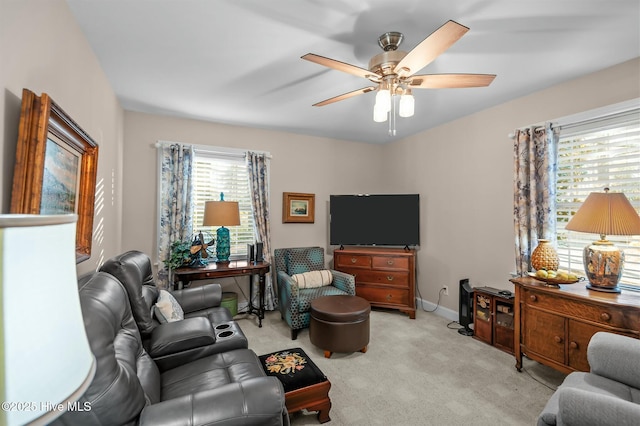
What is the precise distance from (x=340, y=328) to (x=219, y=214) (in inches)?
75.3

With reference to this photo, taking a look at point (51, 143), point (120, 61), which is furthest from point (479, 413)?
point (120, 61)

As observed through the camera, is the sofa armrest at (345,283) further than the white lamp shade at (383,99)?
Yes

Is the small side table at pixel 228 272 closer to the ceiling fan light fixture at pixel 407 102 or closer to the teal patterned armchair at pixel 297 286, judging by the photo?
the teal patterned armchair at pixel 297 286

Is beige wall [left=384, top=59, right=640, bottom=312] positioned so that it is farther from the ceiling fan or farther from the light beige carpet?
the ceiling fan

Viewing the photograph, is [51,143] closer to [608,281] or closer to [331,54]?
[331,54]

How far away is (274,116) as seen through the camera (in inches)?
147

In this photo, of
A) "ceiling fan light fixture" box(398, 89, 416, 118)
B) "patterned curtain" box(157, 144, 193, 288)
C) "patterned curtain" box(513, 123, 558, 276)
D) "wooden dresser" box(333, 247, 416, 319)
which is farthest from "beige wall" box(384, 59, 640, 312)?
"patterned curtain" box(157, 144, 193, 288)

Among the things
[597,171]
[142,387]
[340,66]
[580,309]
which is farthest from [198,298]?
[597,171]

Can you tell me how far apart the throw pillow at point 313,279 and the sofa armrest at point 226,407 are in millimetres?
2383

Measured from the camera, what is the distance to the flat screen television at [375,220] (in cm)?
436

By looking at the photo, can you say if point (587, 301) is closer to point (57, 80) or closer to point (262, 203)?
point (262, 203)

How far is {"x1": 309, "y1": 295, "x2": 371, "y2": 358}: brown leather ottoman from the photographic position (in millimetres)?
2887

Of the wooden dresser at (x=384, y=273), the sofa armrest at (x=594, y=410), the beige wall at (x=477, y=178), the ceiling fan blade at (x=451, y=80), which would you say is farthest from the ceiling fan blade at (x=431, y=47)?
the wooden dresser at (x=384, y=273)

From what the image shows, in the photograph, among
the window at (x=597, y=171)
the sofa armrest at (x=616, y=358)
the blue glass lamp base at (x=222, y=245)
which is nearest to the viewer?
the sofa armrest at (x=616, y=358)
